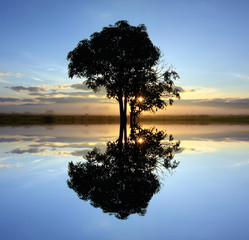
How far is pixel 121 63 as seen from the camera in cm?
3803

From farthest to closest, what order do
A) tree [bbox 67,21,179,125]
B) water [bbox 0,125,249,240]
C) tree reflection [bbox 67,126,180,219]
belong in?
tree [bbox 67,21,179,125] < tree reflection [bbox 67,126,180,219] < water [bbox 0,125,249,240]

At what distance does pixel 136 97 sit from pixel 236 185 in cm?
3542

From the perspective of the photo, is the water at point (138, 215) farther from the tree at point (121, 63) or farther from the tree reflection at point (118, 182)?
the tree at point (121, 63)

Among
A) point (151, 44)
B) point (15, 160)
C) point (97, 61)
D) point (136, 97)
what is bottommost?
point (15, 160)

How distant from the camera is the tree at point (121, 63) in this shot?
37.9 meters

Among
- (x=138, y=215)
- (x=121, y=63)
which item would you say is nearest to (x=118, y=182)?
(x=138, y=215)

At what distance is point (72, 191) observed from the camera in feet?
16.4

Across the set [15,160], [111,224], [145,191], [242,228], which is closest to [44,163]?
[15,160]

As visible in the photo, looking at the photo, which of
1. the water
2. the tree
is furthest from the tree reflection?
the tree

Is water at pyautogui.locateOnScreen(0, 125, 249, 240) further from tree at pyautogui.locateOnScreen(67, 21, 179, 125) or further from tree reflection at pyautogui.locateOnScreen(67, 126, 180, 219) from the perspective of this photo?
tree at pyautogui.locateOnScreen(67, 21, 179, 125)

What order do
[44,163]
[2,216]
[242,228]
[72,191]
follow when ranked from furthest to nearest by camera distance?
[44,163] → [72,191] → [2,216] → [242,228]

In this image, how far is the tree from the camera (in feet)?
124

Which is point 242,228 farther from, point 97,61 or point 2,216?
point 97,61

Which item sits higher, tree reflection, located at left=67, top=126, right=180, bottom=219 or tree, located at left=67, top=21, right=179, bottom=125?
tree, located at left=67, top=21, right=179, bottom=125
